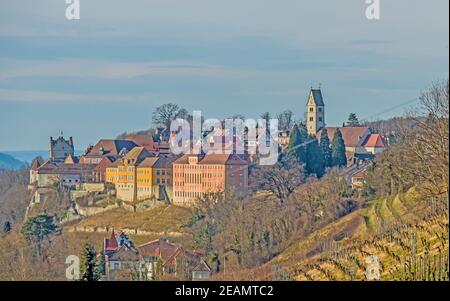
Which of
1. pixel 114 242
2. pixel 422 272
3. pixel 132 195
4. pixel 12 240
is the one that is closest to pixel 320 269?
pixel 422 272

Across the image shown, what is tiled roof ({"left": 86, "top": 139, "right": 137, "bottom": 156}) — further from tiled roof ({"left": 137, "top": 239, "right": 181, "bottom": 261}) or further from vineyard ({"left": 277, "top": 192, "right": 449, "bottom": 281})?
vineyard ({"left": 277, "top": 192, "right": 449, "bottom": 281})

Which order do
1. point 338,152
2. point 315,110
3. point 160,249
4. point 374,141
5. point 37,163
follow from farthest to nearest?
point 315,110
point 37,163
point 374,141
point 338,152
point 160,249

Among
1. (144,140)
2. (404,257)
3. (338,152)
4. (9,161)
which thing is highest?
(144,140)

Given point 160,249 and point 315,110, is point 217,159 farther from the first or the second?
point 160,249

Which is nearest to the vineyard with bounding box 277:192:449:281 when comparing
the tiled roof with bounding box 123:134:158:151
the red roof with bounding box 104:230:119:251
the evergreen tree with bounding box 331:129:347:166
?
the red roof with bounding box 104:230:119:251

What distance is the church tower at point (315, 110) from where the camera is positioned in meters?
55.5

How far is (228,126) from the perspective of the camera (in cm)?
4991

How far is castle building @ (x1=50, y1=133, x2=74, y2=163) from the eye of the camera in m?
59.8

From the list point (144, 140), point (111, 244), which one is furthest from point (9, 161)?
point (111, 244)

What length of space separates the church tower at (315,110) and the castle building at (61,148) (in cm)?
1191

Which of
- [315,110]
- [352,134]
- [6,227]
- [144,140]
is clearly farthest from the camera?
[144,140]

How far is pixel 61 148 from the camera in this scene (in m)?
61.0

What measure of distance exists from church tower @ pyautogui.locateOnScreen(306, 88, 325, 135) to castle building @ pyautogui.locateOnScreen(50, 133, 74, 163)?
11905 mm

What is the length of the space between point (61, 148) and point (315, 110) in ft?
43.3
